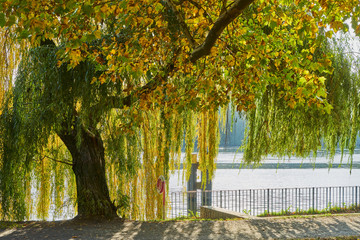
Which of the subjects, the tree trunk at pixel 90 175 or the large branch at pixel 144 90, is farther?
the tree trunk at pixel 90 175

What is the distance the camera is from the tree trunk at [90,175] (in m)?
9.69

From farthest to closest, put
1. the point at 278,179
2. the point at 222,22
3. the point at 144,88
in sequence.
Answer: the point at 278,179
the point at 144,88
the point at 222,22

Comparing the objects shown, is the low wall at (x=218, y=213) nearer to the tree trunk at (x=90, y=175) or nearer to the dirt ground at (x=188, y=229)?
the dirt ground at (x=188, y=229)

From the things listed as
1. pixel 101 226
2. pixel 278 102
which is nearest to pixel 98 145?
pixel 101 226

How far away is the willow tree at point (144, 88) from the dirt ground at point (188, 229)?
61cm

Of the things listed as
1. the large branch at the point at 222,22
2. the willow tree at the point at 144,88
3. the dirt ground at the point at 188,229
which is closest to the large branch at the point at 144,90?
the willow tree at the point at 144,88

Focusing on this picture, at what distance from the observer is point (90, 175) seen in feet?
32.2

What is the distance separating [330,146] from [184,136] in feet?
11.2

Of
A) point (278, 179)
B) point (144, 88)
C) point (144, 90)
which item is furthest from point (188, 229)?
point (278, 179)

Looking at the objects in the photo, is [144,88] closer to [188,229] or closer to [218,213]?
[188,229]

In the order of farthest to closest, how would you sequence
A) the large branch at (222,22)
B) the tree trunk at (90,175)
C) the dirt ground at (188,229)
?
the tree trunk at (90,175), the dirt ground at (188,229), the large branch at (222,22)

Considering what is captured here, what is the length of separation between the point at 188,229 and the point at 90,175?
2.38 meters

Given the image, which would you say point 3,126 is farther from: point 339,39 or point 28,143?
point 339,39

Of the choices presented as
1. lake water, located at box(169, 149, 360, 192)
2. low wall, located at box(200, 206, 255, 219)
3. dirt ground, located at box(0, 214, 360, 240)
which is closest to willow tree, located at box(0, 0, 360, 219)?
dirt ground, located at box(0, 214, 360, 240)
